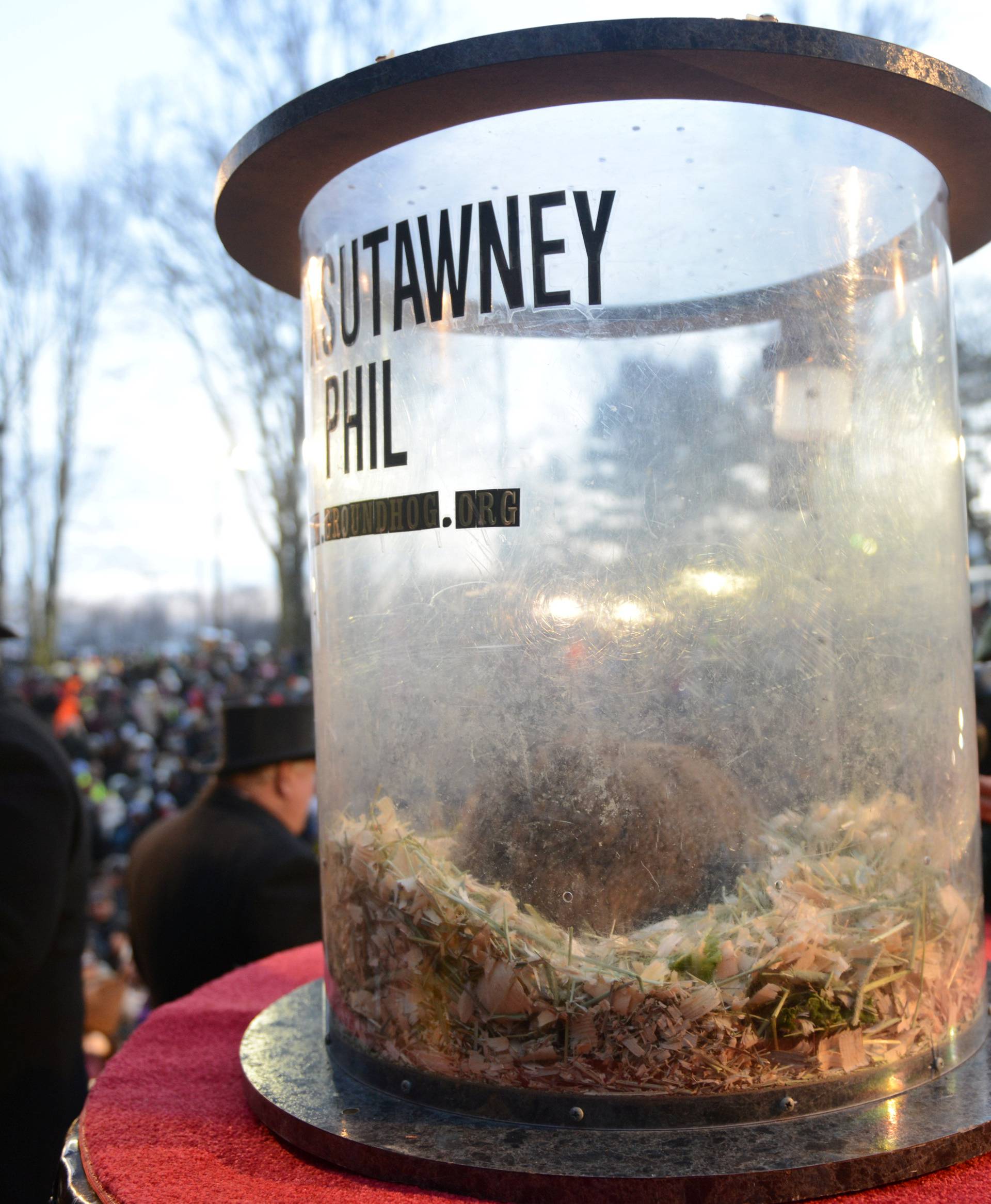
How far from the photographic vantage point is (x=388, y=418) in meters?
1.88

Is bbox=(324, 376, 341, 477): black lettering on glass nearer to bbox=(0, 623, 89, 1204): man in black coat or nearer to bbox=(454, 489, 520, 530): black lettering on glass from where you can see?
bbox=(454, 489, 520, 530): black lettering on glass

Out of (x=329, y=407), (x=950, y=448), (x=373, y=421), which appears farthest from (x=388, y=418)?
(x=950, y=448)

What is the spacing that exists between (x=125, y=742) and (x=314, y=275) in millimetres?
13394

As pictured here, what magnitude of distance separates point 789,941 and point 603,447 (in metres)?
0.80

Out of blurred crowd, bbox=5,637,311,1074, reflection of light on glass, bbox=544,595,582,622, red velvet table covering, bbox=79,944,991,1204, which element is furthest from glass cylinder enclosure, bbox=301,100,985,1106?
blurred crowd, bbox=5,637,311,1074

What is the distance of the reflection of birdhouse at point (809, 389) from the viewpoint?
5.67 feet

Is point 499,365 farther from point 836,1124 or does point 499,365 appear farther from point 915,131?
point 836,1124

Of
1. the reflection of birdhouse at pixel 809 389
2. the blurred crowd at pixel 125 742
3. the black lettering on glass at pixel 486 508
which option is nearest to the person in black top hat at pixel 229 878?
the blurred crowd at pixel 125 742

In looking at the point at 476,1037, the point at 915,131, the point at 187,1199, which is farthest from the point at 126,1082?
the point at 915,131

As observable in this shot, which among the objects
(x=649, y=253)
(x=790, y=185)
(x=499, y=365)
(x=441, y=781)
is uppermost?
(x=790, y=185)

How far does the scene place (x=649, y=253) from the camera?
5.67 ft

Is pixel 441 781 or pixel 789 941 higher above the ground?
pixel 441 781

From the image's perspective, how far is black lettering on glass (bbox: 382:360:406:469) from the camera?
6.11 feet

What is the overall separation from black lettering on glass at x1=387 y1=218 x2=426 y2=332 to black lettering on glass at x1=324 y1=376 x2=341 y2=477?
0.65ft
